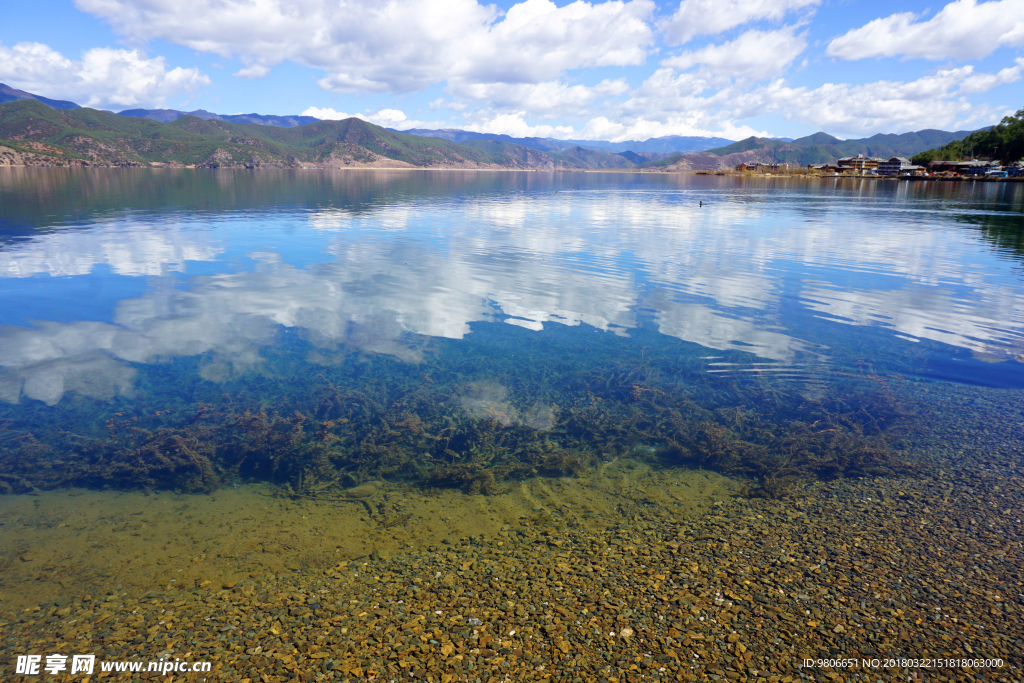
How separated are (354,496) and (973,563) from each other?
11.9m

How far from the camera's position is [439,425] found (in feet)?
46.7

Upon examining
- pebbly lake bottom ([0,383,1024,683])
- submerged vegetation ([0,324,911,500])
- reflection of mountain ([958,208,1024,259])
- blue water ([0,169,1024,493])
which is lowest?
pebbly lake bottom ([0,383,1024,683])

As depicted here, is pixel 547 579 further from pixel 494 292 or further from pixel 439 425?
pixel 494 292

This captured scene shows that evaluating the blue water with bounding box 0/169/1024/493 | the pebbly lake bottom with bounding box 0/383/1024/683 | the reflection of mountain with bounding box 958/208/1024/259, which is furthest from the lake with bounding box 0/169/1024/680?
the reflection of mountain with bounding box 958/208/1024/259

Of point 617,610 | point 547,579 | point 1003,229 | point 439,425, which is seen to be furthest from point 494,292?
point 1003,229

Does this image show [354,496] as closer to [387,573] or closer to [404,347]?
[387,573]

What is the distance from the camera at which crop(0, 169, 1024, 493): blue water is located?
54.4 feet

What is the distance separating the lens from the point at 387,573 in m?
8.76

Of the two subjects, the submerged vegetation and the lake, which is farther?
the submerged vegetation

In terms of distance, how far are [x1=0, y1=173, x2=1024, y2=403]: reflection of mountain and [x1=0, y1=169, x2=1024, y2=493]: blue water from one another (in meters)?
0.16

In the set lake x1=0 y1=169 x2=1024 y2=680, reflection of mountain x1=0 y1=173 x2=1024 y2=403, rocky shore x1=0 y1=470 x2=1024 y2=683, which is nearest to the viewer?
rocky shore x1=0 y1=470 x2=1024 y2=683

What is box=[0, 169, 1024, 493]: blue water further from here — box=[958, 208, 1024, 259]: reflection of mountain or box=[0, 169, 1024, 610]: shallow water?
box=[958, 208, 1024, 259]: reflection of mountain

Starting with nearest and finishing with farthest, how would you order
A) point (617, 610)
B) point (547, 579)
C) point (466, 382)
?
point (617, 610)
point (547, 579)
point (466, 382)

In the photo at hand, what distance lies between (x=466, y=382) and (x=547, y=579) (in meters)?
9.06
